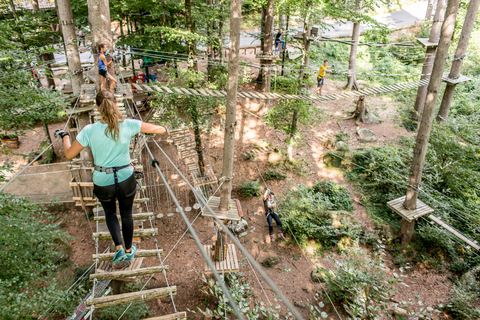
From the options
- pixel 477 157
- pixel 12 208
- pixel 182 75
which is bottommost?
pixel 477 157

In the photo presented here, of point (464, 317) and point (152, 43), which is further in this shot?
point (152, 43)

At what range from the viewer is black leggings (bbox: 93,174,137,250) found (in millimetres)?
2492

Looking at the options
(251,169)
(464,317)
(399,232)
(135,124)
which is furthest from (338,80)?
(135,124)

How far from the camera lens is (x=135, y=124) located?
8.10 feet

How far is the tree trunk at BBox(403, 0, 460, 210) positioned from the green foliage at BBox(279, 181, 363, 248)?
60.3 inches

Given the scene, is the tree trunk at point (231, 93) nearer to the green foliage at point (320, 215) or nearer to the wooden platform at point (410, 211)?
the green foliage at point (320, 215)

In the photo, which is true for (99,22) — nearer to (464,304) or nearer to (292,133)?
(292,133)

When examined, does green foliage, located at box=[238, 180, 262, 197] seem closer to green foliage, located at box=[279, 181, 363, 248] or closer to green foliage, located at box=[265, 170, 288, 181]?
green foliage, located at box=[265, 170, 288, 181]

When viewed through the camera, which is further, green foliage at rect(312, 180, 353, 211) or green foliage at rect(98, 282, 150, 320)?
green foliage at rect(312, 180, 353, 211)

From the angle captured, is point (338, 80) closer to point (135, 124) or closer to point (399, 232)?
point (399, 232)

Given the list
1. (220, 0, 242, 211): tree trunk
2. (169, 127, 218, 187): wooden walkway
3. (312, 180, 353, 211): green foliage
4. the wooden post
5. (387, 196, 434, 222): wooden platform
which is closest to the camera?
(220, 0, 242, 211): tree trunk

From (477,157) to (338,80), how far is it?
341 inches

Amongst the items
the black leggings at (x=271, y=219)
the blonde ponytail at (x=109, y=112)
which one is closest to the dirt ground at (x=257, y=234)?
the black leggings at (x=271, y=219)

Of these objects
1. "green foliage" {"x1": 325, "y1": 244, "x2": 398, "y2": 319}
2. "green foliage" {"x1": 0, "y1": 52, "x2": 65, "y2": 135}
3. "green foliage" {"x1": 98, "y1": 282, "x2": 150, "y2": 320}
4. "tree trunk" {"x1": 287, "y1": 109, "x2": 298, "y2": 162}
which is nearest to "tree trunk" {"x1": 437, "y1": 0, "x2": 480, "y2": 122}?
"tree trunk" {"x1": 287, "y1": 109, "x2": 298, "y2": 162}
